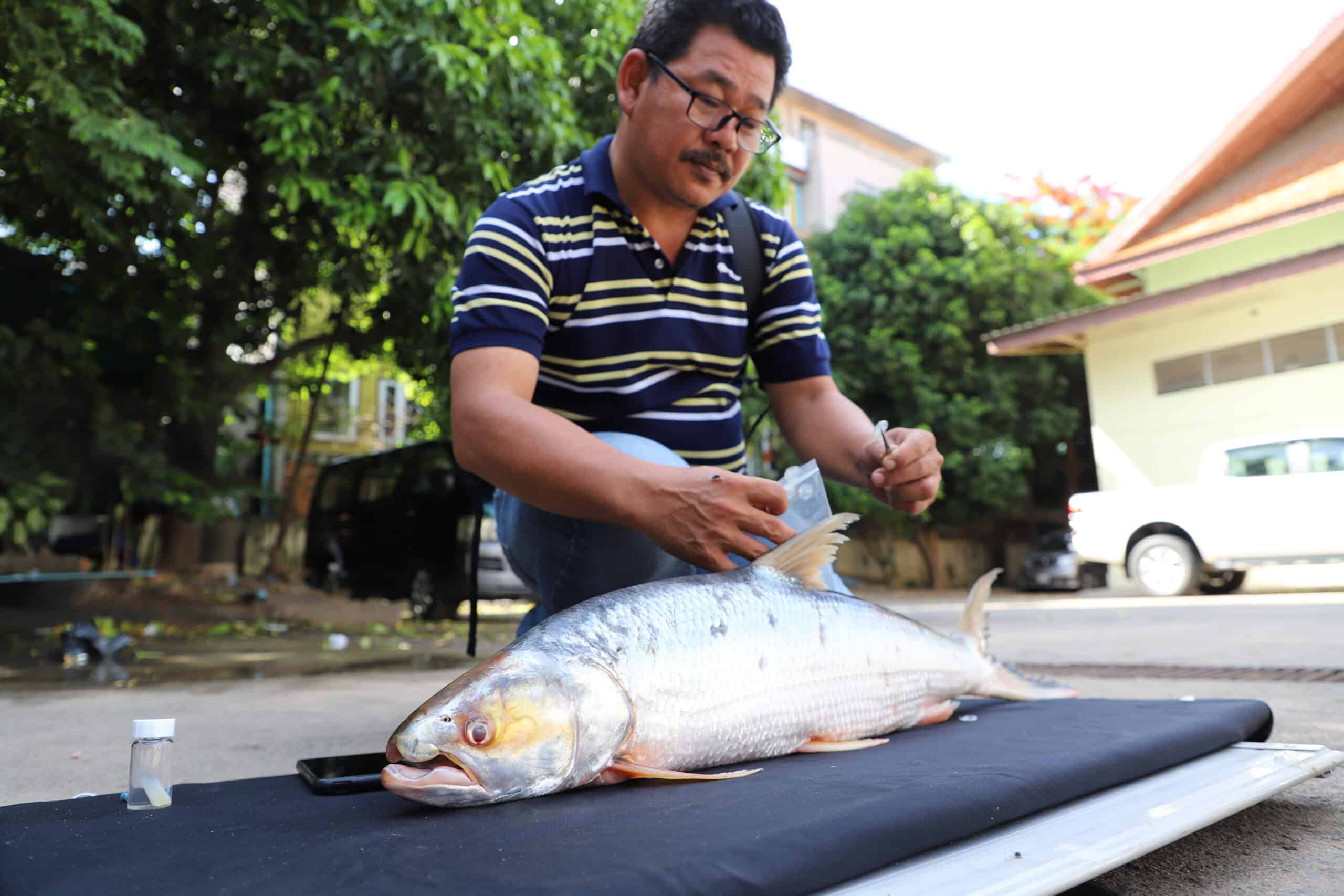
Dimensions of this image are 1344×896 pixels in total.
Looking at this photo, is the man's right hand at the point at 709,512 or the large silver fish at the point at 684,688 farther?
the man's right hand at the point at 709,512

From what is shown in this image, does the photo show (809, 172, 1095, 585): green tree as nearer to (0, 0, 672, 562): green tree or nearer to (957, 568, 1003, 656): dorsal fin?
(0, 0, 672, 562): green tree

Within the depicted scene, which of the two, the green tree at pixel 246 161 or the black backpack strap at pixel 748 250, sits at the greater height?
the green tree at pixel 246 161

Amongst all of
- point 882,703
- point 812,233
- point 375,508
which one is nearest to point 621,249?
point 882,703

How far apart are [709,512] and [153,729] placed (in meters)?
0.91

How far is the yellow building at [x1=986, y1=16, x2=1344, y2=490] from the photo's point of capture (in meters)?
5.86

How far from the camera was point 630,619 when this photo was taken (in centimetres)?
135

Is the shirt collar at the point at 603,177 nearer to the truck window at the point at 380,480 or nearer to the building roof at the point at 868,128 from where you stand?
the truck window at the point at 380,480

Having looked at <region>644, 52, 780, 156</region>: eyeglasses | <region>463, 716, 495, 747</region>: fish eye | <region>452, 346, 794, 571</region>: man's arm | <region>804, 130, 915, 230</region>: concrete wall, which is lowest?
<region>463, 716, 495, 747</region>: fish eye

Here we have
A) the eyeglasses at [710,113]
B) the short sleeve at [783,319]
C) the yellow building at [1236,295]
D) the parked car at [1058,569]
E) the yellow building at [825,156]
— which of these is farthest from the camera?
the yellow building at [825,156]

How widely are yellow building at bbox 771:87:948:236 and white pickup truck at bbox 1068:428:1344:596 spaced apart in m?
14.5

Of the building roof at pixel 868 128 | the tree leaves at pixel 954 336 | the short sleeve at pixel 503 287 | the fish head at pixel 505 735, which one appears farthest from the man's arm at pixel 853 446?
the building roof at pixel 868 128

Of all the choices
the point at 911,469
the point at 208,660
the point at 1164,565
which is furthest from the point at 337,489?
the point at 911,469

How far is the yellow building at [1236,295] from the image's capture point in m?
5.86

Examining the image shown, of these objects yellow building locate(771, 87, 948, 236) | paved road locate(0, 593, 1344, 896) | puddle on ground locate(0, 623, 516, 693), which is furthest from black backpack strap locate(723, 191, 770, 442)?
yellow building locate(771, 87, 948, 236)
